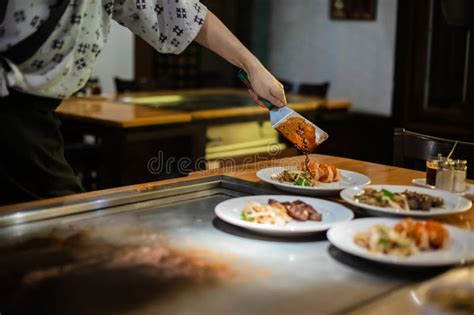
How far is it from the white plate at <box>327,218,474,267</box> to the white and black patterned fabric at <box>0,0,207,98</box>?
0.74m

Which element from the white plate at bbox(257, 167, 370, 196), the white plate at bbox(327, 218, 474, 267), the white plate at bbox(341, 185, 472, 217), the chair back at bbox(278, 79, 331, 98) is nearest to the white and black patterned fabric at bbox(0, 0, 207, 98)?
the white plate at bbox(257, 167, 370, 196)

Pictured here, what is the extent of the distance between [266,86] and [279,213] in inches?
20.0

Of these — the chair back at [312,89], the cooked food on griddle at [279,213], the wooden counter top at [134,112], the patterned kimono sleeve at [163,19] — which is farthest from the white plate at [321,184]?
the chair back at [312,89]

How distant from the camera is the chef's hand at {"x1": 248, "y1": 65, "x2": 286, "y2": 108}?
190 cm

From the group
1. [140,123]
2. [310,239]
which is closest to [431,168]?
[310,239]

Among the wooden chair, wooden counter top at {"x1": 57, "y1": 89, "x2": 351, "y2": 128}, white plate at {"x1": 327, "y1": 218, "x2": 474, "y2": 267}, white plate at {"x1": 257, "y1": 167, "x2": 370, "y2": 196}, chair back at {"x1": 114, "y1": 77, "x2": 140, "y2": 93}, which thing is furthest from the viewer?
chair back at {"x1": 114, "y1": 77, "x2": 140, "y2": 93}

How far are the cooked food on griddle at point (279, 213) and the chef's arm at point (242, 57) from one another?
43cm

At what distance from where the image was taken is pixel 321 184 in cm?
187

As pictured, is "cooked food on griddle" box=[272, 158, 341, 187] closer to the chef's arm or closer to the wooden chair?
the chef's arm

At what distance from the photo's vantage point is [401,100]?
16.3 ft

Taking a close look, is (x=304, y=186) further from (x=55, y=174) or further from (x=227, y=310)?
(x=227, y=310)

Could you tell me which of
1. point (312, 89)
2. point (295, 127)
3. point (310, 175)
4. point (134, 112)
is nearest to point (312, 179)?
point (310, 175)

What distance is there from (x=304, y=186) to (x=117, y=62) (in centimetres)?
465

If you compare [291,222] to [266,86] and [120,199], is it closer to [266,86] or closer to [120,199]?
[120,199]
